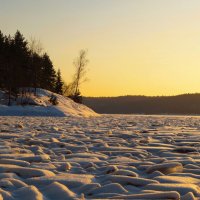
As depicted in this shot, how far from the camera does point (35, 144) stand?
6121mm

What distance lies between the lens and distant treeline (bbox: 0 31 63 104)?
38.3 m

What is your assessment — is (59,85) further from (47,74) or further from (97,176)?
(97,176)

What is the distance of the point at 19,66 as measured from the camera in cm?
4091

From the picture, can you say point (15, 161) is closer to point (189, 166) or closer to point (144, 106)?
point (189, 166)

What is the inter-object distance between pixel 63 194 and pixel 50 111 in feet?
88.9

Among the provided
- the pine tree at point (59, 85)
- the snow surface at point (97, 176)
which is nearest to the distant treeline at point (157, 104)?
the pine tree at point (59, 85)

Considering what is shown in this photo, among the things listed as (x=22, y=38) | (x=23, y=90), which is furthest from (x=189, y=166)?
(x=22, y=38)

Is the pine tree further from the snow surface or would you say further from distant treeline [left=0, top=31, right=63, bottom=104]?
the snow surface

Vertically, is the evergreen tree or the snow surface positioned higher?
the evergreen tree

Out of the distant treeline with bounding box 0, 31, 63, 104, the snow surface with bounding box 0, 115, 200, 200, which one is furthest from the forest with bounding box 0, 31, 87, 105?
the snow surface with bounding box 0, 115, 200, 200

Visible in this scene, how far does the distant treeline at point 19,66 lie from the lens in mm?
38344

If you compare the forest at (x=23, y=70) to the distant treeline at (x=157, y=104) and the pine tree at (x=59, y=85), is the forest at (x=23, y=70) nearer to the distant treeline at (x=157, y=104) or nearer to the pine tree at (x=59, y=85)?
the pine tree at (x=59, y=85)

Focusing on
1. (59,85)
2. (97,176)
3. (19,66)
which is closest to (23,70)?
(19,66)

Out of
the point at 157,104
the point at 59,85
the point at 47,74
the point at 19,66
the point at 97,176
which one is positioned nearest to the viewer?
the point at 97,176
